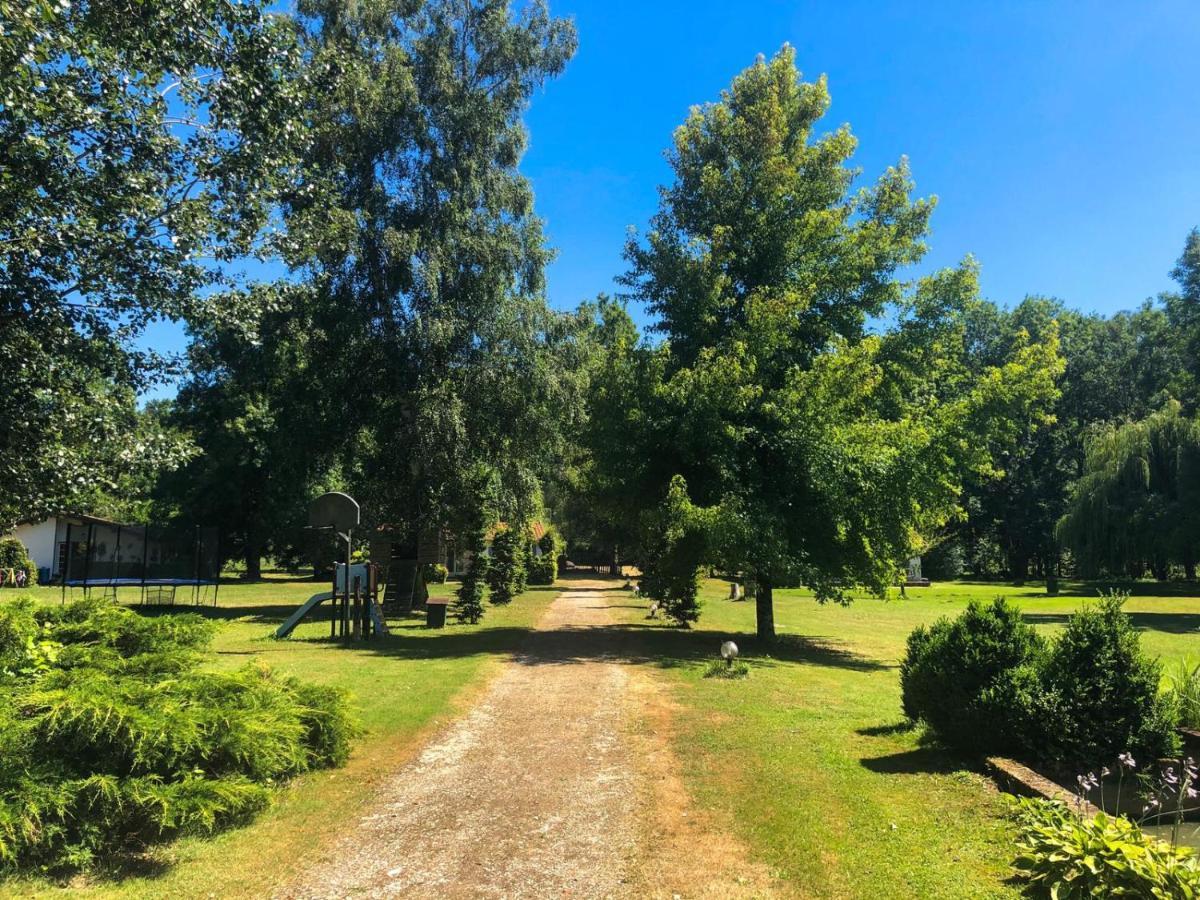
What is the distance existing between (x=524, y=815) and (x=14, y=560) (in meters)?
40.2

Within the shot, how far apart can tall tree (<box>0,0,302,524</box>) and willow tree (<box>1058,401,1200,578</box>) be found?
3805 centimetres

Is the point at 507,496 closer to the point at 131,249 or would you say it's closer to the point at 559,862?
the point at 131,249

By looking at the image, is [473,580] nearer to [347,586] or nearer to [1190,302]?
[347,586]

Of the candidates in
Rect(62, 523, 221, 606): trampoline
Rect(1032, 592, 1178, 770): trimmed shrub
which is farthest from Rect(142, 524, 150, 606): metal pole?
Rect(1032, 592, 1178, 770): trimmed shrub

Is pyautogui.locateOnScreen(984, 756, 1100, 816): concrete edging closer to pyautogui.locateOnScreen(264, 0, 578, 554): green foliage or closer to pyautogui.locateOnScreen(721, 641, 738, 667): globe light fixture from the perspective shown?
pyautogui.locateOnScreen(721, 641, 738, 667): globe light fixture

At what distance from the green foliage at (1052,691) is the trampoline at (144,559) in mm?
22747

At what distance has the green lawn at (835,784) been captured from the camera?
4473 mm

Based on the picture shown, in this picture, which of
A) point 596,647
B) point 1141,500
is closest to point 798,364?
point 596,647

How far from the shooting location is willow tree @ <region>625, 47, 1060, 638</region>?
16.5m

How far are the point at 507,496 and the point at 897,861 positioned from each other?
66.8ft

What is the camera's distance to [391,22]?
23.5 m

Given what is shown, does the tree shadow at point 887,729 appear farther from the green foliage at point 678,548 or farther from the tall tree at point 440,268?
the tall tree at point 440,268

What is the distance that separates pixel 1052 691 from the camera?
609 cm

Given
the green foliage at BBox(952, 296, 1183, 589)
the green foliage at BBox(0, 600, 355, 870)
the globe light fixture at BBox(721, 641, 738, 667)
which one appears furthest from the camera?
the green foliage at BBox(952, 296, 1183, 589)
